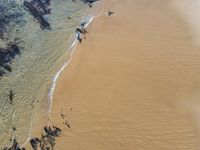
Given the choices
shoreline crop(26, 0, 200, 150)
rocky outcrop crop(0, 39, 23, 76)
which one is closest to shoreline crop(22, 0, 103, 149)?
shoreline crop(26, 0, 200, 150)

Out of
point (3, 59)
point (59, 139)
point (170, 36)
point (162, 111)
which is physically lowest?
point (59, 139)

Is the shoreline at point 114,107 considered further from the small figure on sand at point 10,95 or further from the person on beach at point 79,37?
the small figure on sand at point 10,95

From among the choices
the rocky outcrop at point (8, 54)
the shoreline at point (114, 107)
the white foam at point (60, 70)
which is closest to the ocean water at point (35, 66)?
the white foam at point (60, 70)

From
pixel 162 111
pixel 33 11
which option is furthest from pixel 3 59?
pixel 162 111

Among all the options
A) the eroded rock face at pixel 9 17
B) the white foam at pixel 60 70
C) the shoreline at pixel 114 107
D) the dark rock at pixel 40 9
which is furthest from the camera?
the dark rock at pixel 40 9

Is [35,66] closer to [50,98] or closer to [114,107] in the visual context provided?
[50,98]

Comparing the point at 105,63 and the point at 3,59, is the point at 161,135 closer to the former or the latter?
the point at 105,63
